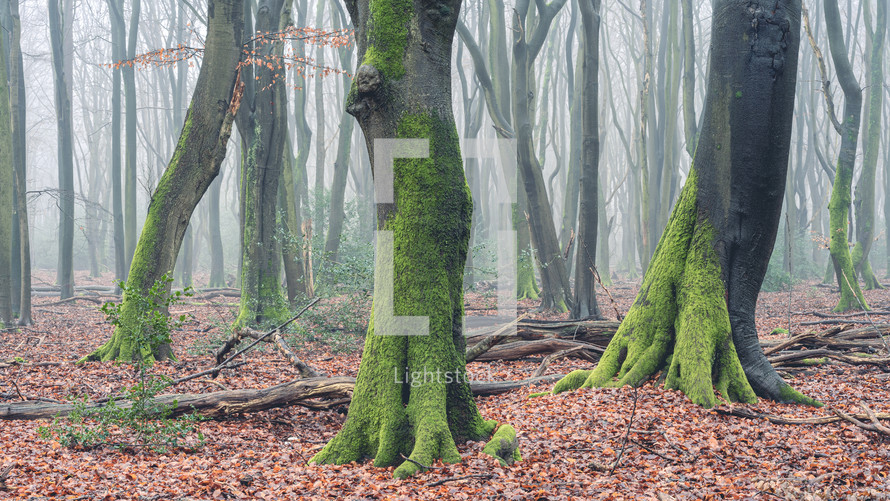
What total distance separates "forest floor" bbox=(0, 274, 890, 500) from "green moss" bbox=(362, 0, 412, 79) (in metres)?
2.96

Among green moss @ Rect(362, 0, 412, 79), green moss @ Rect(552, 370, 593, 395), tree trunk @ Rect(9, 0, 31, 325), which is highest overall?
tree trunk @ Rect(9, 0, 31, 325)

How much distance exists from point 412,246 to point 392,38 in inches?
64.0

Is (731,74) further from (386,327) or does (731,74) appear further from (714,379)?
(386,327)

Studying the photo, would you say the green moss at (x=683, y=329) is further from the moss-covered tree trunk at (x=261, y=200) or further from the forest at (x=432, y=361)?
the moss-covered tree trunk at (x=261, y=200)

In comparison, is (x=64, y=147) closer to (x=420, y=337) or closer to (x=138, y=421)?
(x=138, y=421)

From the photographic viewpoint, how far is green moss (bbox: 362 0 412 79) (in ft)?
15.1

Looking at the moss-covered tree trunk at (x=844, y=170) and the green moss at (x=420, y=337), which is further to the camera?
the moss-covered tree trunk at (x=844, y=170)

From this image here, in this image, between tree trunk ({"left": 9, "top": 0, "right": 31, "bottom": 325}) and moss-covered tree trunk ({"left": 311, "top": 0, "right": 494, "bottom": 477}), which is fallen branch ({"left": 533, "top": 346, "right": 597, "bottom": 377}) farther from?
tree trunk ({"left": 9, "top": 0, "right": 31, "bottom": 325})

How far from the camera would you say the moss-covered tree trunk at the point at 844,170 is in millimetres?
12258

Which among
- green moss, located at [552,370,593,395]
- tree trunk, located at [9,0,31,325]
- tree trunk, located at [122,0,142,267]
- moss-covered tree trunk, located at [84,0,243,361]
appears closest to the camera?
green moss, located at [552,370,593,395]

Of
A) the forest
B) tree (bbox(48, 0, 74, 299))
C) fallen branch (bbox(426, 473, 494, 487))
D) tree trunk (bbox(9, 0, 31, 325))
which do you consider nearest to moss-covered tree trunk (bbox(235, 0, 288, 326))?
the forest

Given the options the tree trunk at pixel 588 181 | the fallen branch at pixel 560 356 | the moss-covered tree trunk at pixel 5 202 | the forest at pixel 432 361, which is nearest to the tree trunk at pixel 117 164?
the moss-covered tree trunk at pixel 5 202

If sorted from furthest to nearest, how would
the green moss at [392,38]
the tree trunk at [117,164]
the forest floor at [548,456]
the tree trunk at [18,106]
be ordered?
the tree trunk at [117,164] < the tree trunk at [18,106] < the green moss at [392,38] < the forest floor at [548,456]

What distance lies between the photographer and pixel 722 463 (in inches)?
165
